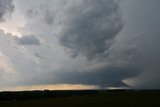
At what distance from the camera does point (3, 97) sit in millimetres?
199000

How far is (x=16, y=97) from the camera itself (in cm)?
19988

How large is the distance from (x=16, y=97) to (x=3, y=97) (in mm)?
Answer: 8160
